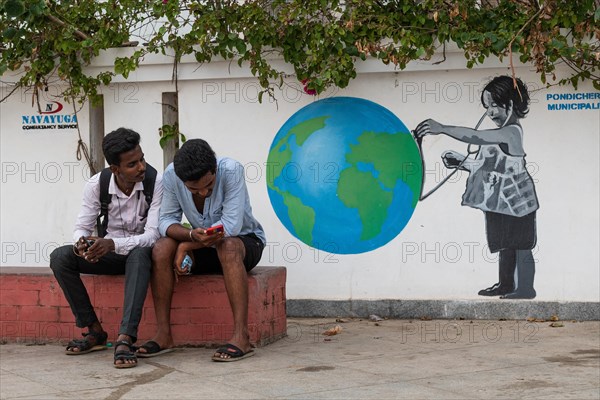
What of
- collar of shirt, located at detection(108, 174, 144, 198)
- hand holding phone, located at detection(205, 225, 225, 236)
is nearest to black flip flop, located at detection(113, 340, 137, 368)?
hand holding phone, located at detection(205, 225, 225, 236)

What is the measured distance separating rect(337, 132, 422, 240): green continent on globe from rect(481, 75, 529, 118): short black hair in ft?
2.70

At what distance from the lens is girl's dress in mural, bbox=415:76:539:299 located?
26.6 feet

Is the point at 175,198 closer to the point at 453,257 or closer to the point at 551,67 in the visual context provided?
Result: the point at 453,257

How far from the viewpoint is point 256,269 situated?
7.20 metres

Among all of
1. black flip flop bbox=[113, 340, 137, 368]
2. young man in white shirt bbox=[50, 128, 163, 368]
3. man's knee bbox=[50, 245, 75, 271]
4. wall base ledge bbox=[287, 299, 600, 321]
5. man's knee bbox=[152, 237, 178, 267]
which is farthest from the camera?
wall base ledge bbox=[287, 299, 600, 321]

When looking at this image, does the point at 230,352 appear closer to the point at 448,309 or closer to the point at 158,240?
the point at 158,240

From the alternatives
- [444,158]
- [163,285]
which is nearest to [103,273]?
[163,285]

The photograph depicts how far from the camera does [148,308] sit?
6984 millimetres

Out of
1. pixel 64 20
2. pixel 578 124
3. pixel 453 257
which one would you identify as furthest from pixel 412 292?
pixel 64 20

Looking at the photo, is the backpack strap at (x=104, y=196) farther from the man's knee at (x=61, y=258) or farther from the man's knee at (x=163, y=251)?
the man's knee at (x=163, y=251)

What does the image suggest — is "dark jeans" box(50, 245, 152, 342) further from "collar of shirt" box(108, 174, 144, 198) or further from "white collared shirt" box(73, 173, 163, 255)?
"collar of shirt" box(108, 174, 144, 198)

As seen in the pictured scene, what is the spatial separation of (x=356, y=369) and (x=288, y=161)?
2735mm

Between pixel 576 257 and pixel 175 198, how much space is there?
3420mm

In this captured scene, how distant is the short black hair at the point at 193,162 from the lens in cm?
637
